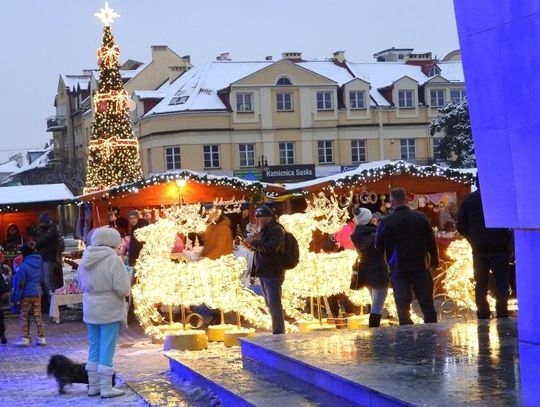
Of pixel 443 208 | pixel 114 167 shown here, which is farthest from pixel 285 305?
pixel 114 167

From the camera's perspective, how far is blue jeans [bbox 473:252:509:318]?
10680 mm

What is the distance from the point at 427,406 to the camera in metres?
6.05

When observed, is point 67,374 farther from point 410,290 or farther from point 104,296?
point 410,290

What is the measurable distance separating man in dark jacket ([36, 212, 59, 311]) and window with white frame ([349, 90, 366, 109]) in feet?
142

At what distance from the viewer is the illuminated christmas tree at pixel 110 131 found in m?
29.6

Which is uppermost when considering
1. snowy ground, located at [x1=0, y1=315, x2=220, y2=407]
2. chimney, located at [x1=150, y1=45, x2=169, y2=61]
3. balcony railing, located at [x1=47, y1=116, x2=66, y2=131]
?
chimney, located at [x1=150, y1=45, x2=169, y2=61]

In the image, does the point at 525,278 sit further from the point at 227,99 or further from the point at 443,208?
the point at 227,99

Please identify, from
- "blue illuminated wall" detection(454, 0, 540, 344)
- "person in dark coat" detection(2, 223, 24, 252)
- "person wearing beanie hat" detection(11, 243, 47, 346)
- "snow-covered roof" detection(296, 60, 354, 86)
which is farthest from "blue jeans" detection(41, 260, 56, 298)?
"snow-covered roof" detection(296, 60, 354, 86)

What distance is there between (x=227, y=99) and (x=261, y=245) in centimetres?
4820

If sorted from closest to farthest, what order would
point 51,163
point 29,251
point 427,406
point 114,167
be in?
point 427,406, point 29,251, point 114,167, point 51,163

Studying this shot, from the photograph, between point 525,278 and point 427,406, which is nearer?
point 427,406

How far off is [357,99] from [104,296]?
52.6 m

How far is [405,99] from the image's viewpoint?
61625 mm

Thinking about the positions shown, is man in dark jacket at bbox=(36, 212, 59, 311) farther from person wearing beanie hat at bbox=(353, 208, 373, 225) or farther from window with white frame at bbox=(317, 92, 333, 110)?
window with white frame at bbox=(317, 92, 333, 110)
